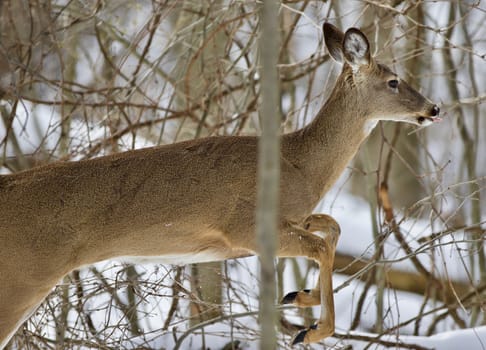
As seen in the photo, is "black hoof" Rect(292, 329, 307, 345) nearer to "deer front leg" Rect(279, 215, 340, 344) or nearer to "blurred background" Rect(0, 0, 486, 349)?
"deer front leg" Rect(279, 215, 340, 344)

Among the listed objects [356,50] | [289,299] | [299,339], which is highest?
[356,50]

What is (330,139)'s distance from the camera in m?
5.04

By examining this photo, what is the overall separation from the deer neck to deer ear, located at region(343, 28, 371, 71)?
13 cm

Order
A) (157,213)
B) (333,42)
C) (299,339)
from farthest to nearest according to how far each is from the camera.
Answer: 1. (333,42)
2. (157,213)
3. (299,339)

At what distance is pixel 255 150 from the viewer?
484cm

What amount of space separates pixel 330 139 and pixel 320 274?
800 mm

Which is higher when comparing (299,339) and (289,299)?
(289,299)

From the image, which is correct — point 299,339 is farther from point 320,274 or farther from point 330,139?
point 330,139

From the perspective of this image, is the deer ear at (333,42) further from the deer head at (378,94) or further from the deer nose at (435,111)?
the deer nose at (435,111)

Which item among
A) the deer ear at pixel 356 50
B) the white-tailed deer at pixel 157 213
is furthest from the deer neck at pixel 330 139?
the deer ear at pixel 356 50

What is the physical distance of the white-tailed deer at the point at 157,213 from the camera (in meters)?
4.53

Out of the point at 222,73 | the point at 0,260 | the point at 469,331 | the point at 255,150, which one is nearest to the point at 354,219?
the point at 222,73

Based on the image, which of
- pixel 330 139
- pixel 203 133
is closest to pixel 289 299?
pixel 330 139

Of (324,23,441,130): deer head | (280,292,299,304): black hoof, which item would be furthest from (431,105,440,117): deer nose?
(280,292,299,304): black hoof
